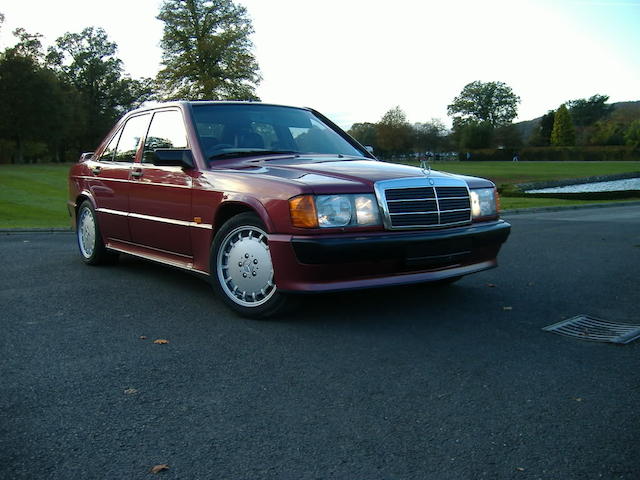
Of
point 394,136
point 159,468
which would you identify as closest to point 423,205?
point 159,468

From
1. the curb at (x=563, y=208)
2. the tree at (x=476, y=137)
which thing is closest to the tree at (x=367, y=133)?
the tree at (x=476, y=137)

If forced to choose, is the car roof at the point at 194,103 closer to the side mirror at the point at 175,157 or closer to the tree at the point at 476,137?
the side mirror at the point at 175,157

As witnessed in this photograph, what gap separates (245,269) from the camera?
16.1 feet

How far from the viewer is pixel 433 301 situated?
553cm

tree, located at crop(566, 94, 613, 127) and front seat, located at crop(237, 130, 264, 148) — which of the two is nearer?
front seat, located at crop(237, 130, 264, 148)

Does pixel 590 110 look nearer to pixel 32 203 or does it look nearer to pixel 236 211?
pixel 32 203

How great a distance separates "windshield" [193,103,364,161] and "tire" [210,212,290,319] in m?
0.88

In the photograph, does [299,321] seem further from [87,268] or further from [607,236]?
[607,236]

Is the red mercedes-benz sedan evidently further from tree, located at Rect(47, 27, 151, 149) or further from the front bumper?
tree, located at Rect(47, 27, 151, 149)

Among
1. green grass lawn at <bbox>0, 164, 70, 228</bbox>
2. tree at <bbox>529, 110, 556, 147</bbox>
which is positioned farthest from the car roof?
tree at <bbox>529, 110, 556, 147</bbox>

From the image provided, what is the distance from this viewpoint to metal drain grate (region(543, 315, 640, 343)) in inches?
171

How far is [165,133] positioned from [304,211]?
2.29m

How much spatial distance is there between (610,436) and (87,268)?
5915mm

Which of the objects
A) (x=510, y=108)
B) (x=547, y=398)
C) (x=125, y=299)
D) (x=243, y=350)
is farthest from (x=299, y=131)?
(x=510, y=108)
